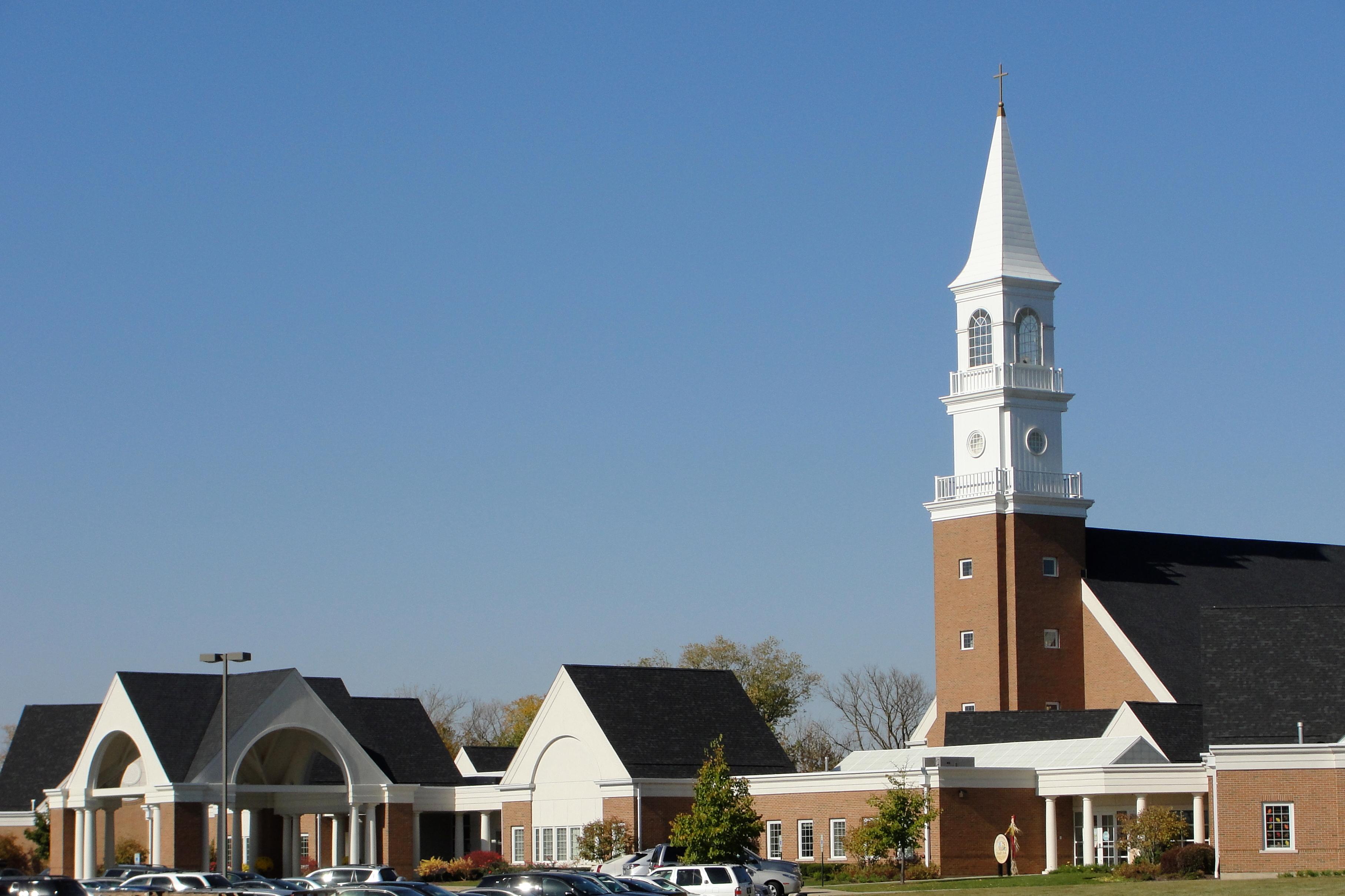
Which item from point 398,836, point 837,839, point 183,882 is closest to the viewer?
point 183,882

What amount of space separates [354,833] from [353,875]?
1835cm

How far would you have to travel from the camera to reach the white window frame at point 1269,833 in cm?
5394

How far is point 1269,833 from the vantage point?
178 feet

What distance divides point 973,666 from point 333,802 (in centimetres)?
2529

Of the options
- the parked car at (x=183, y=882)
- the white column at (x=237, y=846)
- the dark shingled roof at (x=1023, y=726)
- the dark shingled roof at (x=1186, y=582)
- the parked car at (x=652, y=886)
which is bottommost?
the white column at (x=237, y=846)

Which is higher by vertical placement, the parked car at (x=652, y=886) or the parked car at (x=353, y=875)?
the parked car at (x=652, y=886)

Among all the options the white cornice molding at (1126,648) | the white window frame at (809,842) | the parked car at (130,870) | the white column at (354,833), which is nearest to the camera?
the parked car at (130,870)

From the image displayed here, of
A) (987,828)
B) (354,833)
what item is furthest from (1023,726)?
(354,833)

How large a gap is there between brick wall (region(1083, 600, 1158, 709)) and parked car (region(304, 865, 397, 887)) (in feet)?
103

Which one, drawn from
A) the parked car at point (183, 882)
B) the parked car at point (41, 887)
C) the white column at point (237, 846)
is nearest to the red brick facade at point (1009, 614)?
the white column at point (237, 846)

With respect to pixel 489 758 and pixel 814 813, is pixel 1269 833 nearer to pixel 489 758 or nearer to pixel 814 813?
pixel 814 813

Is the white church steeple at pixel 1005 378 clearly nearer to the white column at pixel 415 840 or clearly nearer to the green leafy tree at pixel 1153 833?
the green leafy tree at pixel 1153 833

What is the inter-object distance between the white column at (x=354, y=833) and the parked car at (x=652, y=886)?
79.6 feet

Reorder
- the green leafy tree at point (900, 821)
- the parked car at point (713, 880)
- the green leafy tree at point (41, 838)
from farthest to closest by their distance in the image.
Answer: the green leafy tree at point (41, 838) < the green leafy tree at point (900, 821) < the parked car at point (713, 880)
